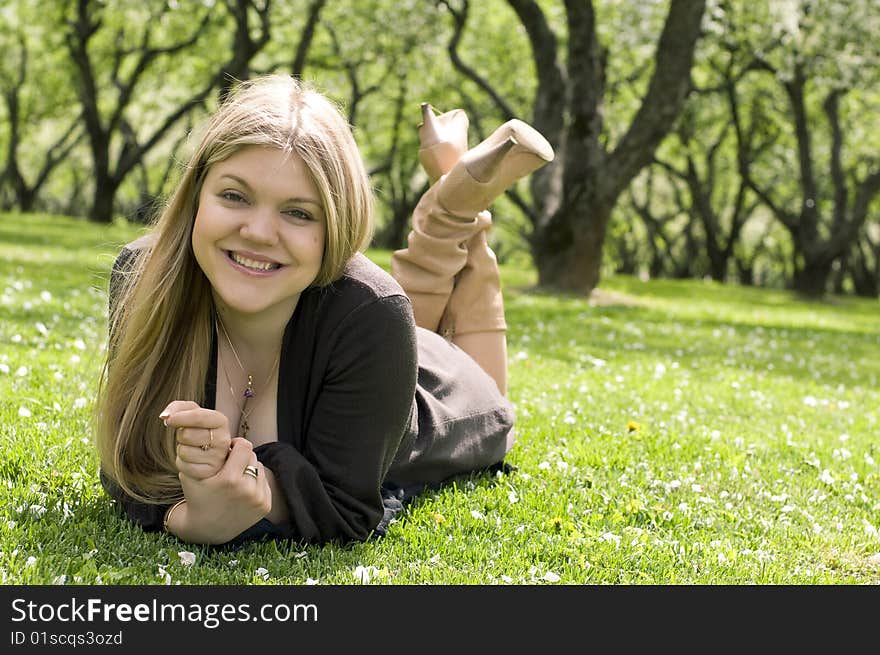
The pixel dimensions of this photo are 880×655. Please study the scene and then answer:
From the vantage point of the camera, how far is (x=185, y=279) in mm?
3809

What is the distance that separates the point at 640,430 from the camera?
21.2ft

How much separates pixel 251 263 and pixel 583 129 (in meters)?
13.6

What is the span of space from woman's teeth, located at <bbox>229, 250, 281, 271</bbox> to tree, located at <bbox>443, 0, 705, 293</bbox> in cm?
1266

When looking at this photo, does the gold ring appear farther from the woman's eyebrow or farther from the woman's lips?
the woman's eyebrow

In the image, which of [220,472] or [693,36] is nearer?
[220,472]

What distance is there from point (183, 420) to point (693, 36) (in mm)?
13508

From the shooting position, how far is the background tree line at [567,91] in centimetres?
1656

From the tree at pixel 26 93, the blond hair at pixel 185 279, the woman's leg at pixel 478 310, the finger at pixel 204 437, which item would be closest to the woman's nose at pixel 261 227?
the blond hair at pixel 185 279

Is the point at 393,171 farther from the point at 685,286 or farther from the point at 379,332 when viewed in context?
the point at 379,332

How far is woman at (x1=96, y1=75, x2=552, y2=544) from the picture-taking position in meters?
3.54

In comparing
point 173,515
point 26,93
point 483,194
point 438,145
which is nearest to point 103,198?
point 26,93

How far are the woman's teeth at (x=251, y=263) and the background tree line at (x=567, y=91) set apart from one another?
1267 centimetres
